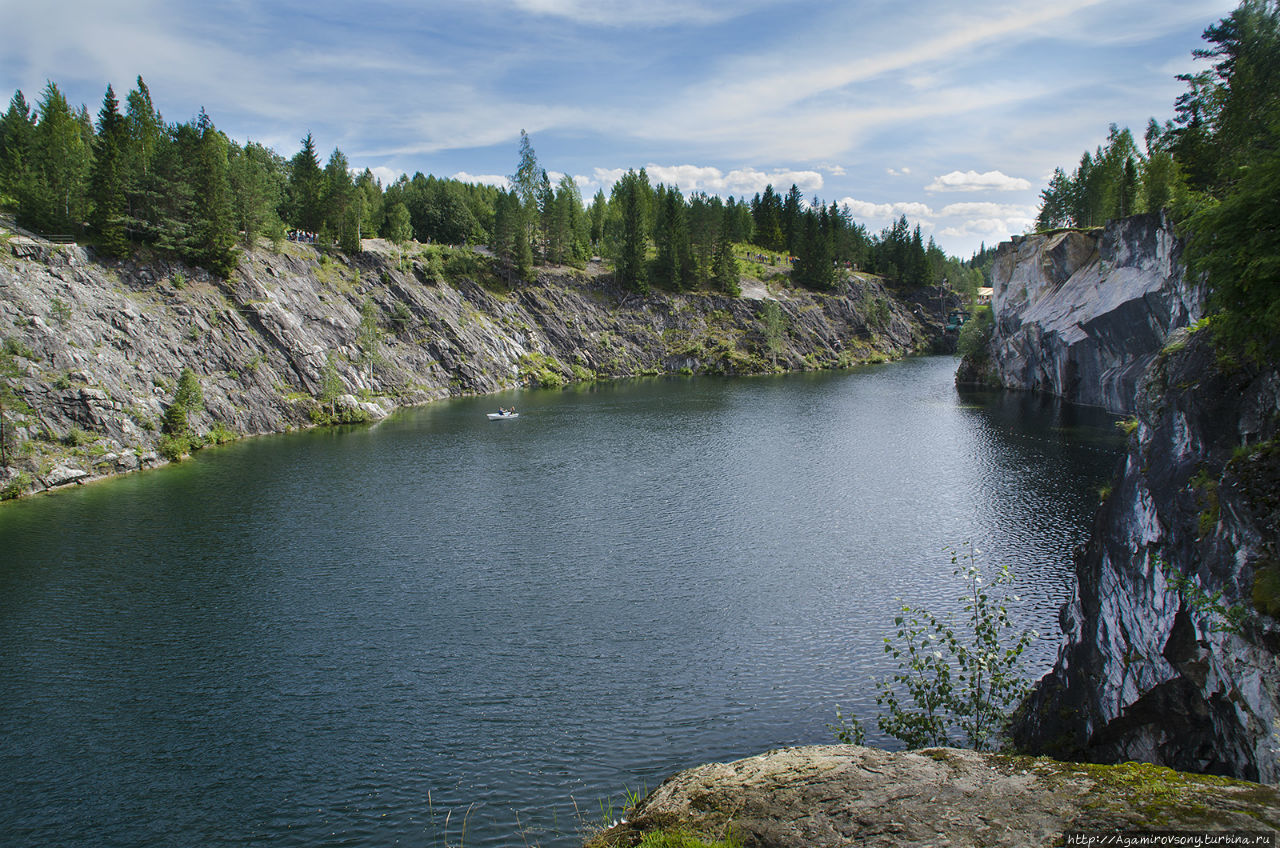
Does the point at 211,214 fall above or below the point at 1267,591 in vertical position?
above

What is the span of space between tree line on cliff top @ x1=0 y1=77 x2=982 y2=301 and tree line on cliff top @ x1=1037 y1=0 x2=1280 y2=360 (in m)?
56.9

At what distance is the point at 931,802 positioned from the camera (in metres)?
10.6

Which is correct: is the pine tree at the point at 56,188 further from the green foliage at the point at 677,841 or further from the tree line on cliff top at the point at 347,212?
the green foliage at the point at 677,841

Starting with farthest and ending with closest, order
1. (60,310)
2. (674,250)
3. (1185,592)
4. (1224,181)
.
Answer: (674,250)
(60,310)
(1224,181)
(1185,592)

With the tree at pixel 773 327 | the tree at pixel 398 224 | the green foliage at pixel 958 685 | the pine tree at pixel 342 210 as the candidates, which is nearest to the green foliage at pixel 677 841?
the green foliage at pixel 958 685

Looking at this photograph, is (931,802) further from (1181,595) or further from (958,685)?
(958,685)

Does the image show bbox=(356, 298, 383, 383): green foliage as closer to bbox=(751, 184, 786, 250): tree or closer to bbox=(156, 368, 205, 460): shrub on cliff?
bbox=(156, 368, 205, 460): shrub on cliff

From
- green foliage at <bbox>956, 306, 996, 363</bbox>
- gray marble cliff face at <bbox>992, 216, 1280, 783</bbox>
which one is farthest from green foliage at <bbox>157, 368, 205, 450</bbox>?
green foliage at <bbox>956, 306, 996, 363</bbox>

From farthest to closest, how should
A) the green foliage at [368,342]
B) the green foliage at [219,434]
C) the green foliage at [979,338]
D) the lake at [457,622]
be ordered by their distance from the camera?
the green foliage at [979,338], the green foliage at [368,342], the green foliage at [219,434], the lake at [457,622]

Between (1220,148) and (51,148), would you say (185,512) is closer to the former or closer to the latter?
(51,148)

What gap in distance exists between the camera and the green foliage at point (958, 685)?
659 inches

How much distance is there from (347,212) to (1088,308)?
9419cm

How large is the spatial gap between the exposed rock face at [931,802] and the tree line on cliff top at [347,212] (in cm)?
7917

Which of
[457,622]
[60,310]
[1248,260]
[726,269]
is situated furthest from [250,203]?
[1248,260]
